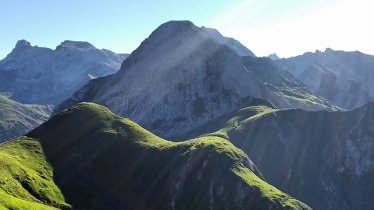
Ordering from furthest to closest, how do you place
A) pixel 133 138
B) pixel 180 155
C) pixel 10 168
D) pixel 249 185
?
pixel 133 138 < pixel 180 155 < pixel 249 185 < pixel 10 168

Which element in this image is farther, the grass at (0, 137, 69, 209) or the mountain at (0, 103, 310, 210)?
the mountain at (0, 103, 310, 210)

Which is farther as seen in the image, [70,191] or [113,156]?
[113,156]

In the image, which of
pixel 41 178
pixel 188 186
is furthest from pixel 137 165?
pixel 41 178

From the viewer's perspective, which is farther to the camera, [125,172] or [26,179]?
[125,172]

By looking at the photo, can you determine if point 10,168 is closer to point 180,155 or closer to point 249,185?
point 180,155

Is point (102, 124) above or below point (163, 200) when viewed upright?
above

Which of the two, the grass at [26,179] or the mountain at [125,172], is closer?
the grass at [26,179]

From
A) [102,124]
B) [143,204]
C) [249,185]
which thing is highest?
[102,124]

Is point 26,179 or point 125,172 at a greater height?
point 26,179
